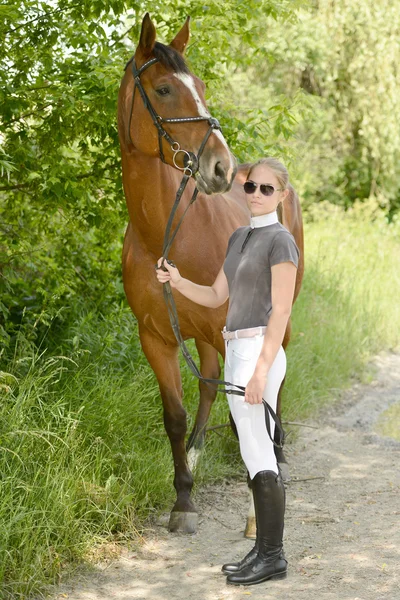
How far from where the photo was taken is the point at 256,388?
10.6ft

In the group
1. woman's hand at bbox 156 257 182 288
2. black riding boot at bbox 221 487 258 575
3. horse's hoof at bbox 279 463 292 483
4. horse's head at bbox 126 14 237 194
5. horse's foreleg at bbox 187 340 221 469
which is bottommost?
horse's hoof at bbox 279 463 292 483

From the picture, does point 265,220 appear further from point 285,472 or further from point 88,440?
point 285,472

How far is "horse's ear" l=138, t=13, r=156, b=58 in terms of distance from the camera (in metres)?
3.67

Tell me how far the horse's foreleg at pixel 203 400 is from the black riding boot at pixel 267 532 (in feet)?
4.96

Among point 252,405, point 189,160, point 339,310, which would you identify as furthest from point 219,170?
point 339,310

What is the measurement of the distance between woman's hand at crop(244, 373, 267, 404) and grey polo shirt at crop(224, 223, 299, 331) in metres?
0.25

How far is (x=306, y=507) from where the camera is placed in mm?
4711

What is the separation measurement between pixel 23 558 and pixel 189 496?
1.18 metres

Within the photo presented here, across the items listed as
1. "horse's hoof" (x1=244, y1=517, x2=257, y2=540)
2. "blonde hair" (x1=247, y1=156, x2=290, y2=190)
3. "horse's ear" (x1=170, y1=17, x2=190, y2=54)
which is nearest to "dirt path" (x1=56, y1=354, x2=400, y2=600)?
"horse's hoof" (x1=244, y1=517, x2=257, y2=540)

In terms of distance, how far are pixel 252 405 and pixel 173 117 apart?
1317 millimetres

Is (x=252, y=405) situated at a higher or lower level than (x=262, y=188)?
lower

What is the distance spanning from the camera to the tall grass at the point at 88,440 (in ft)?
11.9

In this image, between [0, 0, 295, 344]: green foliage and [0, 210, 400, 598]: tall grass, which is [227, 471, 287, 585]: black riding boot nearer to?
[0, 210, 400, 598]: tall grass

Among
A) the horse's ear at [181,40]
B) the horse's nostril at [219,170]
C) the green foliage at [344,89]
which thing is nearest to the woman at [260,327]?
the horse's nostril at [219,170]
